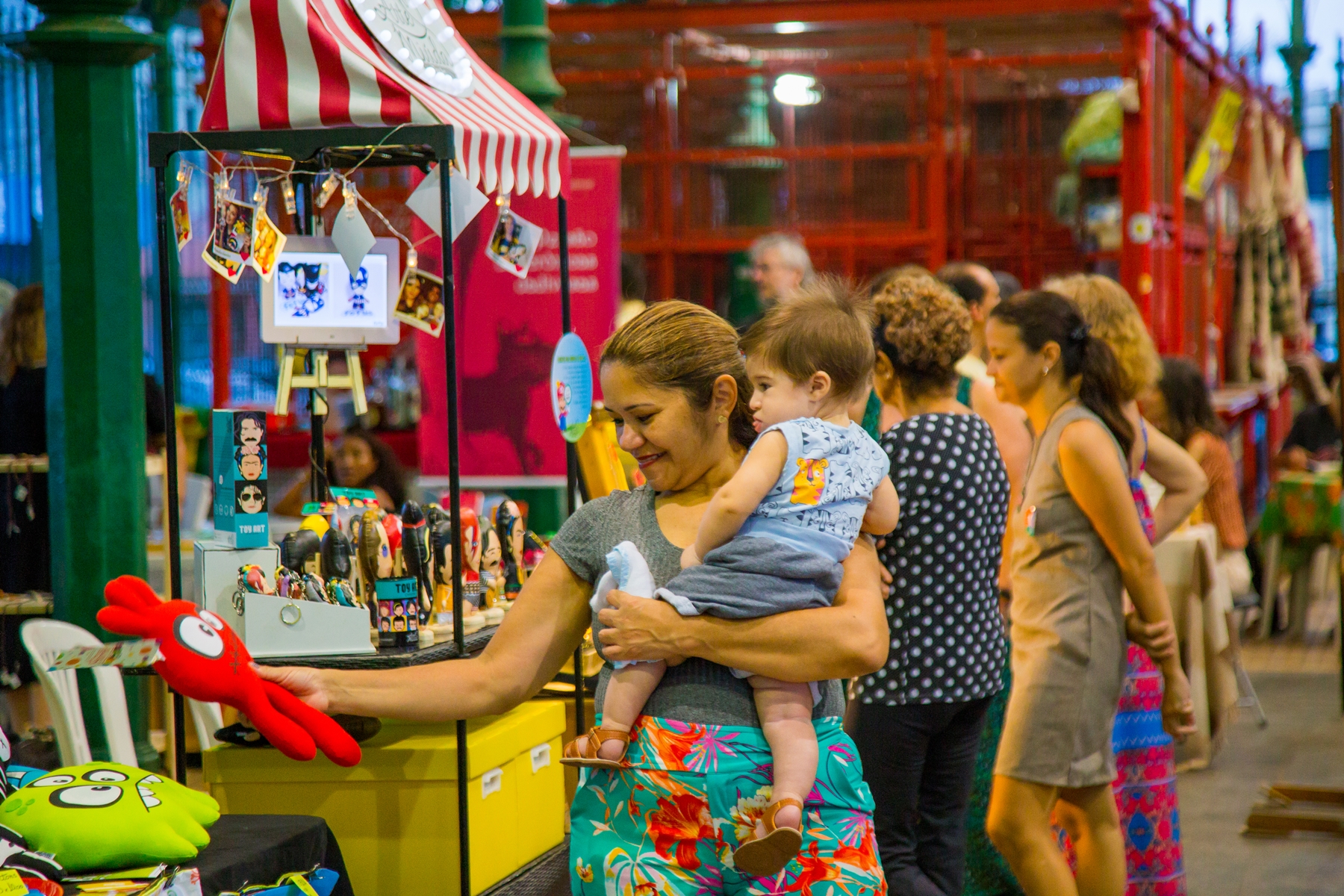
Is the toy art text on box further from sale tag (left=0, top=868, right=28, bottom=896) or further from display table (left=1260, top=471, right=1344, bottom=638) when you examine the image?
display table (left=1260, top=471, right=1344, bottom=638)

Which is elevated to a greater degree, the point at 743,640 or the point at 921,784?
the point at 743,640

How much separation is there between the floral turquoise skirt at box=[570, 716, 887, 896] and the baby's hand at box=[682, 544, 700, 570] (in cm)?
A: 23

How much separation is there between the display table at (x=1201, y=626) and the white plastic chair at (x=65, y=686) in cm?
376

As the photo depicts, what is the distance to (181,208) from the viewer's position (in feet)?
9.18

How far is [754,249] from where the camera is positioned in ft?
19.5

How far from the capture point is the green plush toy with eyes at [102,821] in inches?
86.3

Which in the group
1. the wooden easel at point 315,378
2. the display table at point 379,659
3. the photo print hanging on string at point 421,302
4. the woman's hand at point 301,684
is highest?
the photo print hanging on string at point 421,302

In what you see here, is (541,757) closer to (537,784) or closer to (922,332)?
(537,784)

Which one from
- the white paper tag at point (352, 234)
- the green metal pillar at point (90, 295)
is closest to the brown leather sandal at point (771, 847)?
the white paper tag at point (352, 234)

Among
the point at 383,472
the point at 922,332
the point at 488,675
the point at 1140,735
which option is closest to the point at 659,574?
the point at 488,675

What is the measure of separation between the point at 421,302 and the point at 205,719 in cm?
218

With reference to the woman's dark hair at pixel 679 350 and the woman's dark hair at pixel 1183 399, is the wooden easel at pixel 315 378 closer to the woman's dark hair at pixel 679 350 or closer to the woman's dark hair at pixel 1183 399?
the woman's dark hair at pixel 679 350

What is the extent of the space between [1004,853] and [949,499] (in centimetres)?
98

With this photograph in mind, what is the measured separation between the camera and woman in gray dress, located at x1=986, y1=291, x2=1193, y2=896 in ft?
11.6
